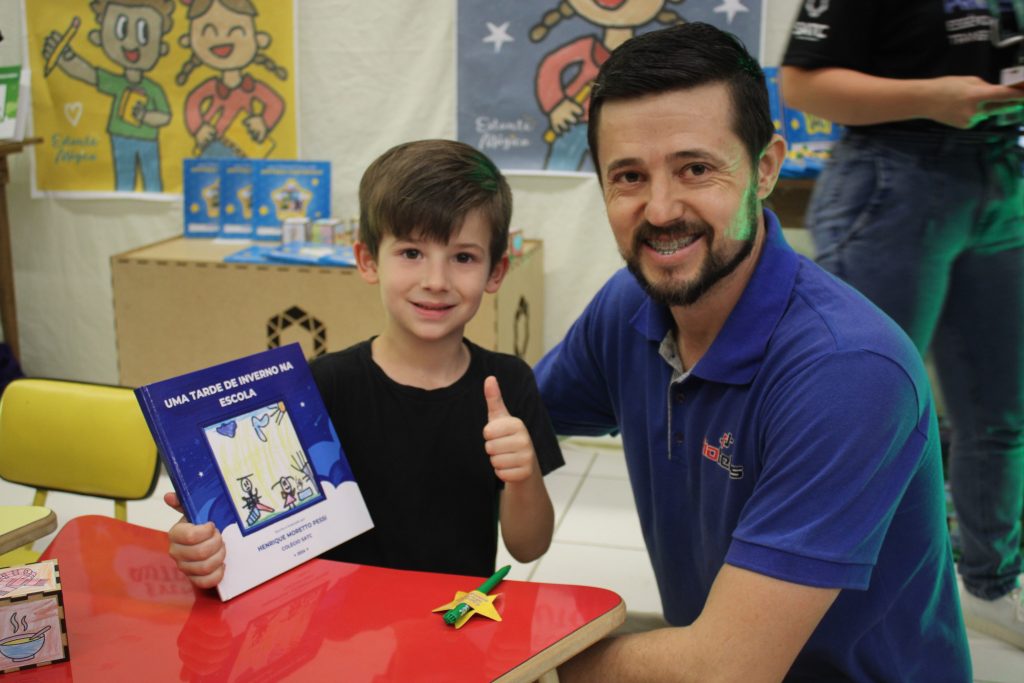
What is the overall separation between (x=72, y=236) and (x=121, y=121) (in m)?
0.57

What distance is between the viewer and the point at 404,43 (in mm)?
3807

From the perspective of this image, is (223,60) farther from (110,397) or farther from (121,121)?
(110,397)

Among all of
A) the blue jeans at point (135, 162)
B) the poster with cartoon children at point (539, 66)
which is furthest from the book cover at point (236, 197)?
the poster with cartoon children at point (539, 66)

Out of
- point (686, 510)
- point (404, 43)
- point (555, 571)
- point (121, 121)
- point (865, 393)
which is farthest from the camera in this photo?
point (121, 121)

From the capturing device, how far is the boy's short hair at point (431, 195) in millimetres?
1475

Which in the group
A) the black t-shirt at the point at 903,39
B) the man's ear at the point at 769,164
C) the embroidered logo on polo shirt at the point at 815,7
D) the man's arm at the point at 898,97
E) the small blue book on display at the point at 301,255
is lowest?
the small blue book on display at the point at 301,255

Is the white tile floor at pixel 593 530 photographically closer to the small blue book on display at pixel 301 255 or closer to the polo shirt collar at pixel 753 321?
the small blue book on display at pixel 301 255

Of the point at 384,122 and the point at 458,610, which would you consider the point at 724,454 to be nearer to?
the point at 458,610

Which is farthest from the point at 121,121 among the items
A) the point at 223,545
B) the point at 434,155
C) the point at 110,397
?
the point at 223,545

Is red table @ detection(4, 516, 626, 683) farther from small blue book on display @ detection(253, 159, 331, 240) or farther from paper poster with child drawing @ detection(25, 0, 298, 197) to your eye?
paper poster with child drawing @ detection(25, 0, 298, 197)

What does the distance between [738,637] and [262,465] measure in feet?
2.01

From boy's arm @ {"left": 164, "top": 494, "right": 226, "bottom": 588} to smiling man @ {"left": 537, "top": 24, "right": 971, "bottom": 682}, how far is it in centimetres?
45

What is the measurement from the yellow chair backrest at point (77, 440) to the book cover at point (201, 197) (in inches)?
81.8

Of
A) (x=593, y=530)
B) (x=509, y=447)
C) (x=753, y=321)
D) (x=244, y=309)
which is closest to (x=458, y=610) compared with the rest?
(x=509, y=447)
